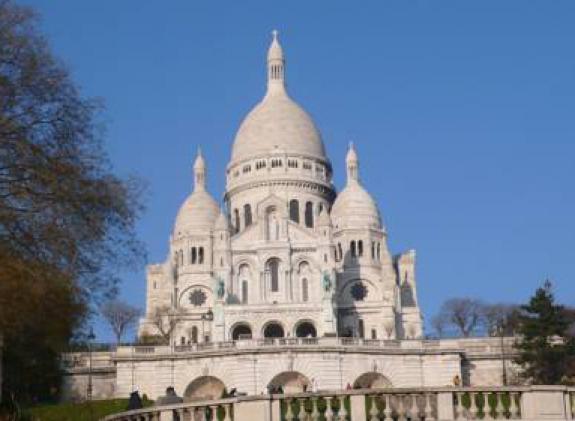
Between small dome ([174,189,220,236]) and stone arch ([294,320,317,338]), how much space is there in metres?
20.7

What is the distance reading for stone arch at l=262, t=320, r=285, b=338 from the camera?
88.9 m

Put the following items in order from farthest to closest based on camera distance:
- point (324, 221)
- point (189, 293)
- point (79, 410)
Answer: point (189, 293)
point (324, 221)
point (79, 410)

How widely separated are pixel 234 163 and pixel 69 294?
90.6 metres

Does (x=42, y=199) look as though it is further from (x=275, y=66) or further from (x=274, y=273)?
(x=275, y=66)

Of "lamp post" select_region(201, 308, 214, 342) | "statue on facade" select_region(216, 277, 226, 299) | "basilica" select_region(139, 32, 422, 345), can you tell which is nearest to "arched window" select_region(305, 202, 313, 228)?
"basilica" select_region(139, 32, 422, 345)

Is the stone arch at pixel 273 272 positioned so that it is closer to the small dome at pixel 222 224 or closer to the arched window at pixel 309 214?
the small dome at pixel 222 224

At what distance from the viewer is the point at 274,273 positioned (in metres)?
97.4

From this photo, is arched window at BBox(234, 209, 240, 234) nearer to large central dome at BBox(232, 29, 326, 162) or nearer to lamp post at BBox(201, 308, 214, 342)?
large central dome at BBox(232, 29, 326, 162)

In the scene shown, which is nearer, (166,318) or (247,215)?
(166,318)

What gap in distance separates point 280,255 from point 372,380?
32260 mm

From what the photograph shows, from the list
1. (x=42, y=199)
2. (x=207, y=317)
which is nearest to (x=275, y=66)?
(x=207, y=317)

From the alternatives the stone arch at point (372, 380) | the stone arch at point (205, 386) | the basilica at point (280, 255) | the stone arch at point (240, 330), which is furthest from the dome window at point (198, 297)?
the stone arch at point (372, 380)

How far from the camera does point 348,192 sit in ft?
354

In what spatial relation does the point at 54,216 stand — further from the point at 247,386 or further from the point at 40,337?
the point at 247,386
